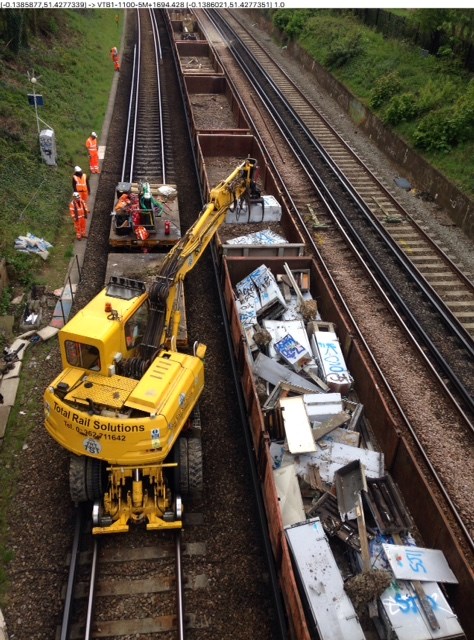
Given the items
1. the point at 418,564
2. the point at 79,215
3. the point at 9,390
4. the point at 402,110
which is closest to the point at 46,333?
the point at 9,390

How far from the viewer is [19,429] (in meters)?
9.97

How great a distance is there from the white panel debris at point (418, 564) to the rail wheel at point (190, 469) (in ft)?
9.78

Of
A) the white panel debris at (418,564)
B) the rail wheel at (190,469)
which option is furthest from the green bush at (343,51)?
the white panel debris at (418,564)

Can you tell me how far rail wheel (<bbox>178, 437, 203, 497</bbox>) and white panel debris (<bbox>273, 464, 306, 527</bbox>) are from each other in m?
1.23

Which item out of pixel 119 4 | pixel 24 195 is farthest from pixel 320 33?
pixel 24 195

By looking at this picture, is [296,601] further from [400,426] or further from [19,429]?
[19,429]

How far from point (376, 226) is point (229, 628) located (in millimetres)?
12642

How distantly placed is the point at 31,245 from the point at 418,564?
39.5ft

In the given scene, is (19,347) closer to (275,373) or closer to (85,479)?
(85,479)

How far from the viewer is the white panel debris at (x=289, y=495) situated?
327 inches

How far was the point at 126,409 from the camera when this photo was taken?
7.93 metres

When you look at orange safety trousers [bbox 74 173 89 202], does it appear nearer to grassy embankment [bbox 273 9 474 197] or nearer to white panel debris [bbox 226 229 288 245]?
white panel debris [bbox 226 229 288 245]

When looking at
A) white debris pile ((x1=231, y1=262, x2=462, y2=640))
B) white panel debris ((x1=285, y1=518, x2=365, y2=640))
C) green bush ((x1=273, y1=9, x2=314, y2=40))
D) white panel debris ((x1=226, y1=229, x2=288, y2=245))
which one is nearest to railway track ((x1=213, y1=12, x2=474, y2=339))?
white panel debris ((x1=226, y1=229, x2=288, y2=245))

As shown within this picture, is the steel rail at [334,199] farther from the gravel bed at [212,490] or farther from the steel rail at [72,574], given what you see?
the steel rail at [72,574]
